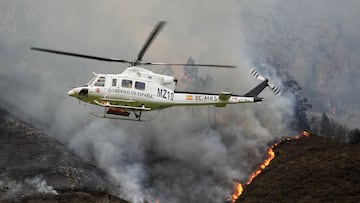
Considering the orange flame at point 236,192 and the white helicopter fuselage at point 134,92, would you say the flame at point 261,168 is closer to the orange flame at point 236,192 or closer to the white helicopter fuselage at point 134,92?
the orange flame at point 236,192

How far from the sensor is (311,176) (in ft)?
215

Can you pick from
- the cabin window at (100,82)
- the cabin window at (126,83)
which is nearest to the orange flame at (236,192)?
the cabin window at (126,83)

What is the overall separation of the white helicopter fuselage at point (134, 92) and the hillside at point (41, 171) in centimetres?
3362

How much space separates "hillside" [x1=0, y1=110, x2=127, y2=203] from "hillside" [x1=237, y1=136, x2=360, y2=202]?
19.4 meters

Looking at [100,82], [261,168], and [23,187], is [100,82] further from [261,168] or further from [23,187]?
[261,168]

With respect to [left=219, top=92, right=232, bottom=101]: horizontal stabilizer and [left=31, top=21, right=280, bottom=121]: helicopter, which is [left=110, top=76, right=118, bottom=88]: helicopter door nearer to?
[left=31, top=21, right=280, bottom=121]: helicopter

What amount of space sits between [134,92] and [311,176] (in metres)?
34.6

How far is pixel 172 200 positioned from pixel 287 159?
1683 cm

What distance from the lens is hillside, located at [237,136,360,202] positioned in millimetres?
61031

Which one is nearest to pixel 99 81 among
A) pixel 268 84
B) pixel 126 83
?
pixel 126 83

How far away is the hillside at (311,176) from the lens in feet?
200

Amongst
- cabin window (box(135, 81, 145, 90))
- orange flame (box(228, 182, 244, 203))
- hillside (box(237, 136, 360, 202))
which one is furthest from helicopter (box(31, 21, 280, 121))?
orange flame (box(228, 182, 244, 203))

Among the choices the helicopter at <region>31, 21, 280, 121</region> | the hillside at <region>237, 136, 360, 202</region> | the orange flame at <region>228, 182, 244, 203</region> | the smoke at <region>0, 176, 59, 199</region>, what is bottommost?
the smoke at <region>0, 176, 59, 199</region>

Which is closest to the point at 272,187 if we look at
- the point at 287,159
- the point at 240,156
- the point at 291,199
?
the point at 291,199
